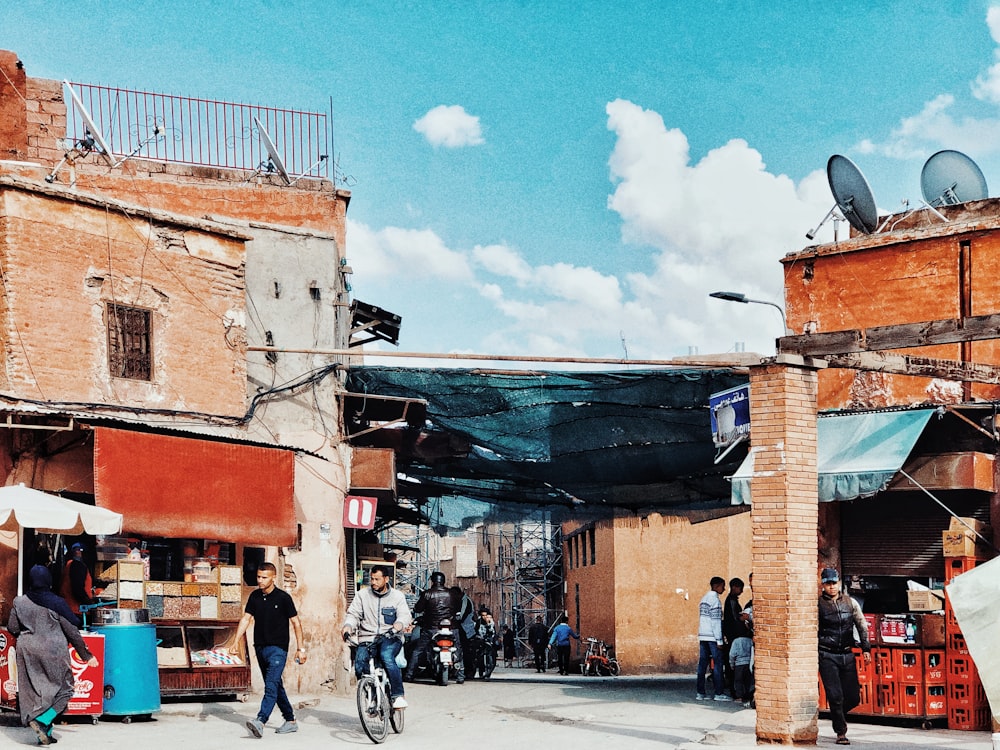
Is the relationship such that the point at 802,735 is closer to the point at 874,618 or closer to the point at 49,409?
the point at 874,618

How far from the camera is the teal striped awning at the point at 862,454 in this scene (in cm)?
1566

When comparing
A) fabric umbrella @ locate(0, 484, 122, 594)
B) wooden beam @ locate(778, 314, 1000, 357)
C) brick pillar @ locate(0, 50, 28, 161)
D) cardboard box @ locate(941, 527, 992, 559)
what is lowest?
cardboard box @ locate(941, 527, 992, 559)

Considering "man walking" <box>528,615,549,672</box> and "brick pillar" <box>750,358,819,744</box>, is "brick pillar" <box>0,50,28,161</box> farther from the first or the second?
"man walking" <box>528,615,549,672</box>

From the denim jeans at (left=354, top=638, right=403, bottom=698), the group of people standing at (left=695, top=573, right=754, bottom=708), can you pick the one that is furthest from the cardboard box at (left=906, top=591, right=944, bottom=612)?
the denim jeans at (left=354, top=638, right=403, bottom=698)

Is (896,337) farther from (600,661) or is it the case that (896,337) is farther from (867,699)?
(600,661)

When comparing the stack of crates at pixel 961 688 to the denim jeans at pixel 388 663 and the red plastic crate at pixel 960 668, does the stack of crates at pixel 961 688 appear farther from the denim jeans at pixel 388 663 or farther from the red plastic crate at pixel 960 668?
the denim jeans at pixel 388 663

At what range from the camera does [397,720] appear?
13.6 m

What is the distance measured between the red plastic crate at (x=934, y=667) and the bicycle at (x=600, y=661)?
2134 centimetres

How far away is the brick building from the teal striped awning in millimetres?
6144

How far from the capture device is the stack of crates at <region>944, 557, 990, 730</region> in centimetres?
1395

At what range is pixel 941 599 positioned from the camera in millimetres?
→ 14594

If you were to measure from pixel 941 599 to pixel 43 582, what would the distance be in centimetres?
920

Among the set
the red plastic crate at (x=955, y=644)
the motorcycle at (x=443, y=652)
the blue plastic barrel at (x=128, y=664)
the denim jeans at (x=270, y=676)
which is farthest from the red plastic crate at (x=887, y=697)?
the motorcycle at (x=443, y=652)

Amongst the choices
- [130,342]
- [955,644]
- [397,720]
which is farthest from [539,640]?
[397,720]
